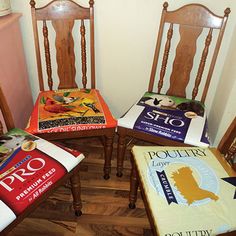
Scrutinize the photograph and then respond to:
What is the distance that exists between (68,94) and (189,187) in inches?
37.8

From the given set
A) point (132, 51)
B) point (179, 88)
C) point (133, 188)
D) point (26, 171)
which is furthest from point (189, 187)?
point (132, 51)

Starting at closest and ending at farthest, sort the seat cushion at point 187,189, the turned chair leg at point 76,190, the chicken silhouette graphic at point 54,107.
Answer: the seat cushion at point 187,189 < the turned chair leg at point 76,190 < the chicken silhouette graphic at point 54,107

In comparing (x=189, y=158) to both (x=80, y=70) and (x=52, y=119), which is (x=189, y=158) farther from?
(x=80, y=70)

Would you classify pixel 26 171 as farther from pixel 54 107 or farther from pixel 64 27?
pixel 64 27

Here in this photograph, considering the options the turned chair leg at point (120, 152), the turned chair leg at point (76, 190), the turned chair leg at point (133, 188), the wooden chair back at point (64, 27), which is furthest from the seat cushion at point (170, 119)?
the wooden chair back at point (64, 27)

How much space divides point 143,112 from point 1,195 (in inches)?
33.6

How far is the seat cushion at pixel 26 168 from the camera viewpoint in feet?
2.95

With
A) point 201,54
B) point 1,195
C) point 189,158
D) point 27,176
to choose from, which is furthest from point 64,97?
point 201,54

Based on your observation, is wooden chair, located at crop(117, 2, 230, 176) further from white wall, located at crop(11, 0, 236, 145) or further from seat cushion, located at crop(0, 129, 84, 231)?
seat cushion, located at crop(0, 129, 84, 231)

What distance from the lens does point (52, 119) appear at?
1.32m

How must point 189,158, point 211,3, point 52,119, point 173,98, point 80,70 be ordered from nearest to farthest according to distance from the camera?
point 189,158 → point 52,119 → point 211,3 → point 173,98 → point 80,70

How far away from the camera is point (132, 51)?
1.70 meters

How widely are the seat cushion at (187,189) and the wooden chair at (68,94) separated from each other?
34 centimetres

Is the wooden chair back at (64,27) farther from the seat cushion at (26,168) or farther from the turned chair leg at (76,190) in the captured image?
the turned chair leg at (76,190)
